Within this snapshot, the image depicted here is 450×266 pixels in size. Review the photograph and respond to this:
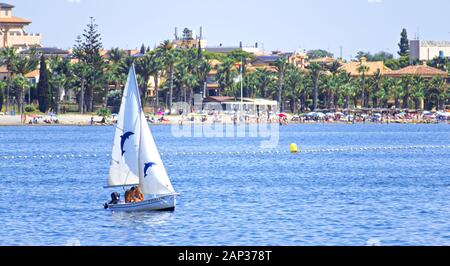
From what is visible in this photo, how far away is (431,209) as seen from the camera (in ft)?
182

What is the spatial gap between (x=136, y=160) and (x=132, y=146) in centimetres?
69

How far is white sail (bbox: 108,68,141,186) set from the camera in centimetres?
5347

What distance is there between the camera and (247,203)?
5941 cm

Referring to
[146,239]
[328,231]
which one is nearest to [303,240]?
[328,231]

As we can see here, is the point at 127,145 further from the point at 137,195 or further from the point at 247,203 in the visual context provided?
the point at 247,203

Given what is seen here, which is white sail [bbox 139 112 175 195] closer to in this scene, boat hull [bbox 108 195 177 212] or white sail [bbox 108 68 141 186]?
boat hull [bbox 108 195 177 212]

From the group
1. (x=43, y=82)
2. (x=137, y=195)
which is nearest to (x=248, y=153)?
(x=137, y=195)

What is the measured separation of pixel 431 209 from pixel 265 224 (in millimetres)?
11073

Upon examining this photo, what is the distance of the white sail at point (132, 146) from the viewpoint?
173 ft

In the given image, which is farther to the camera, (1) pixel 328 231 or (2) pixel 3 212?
(2) pixel 3 212

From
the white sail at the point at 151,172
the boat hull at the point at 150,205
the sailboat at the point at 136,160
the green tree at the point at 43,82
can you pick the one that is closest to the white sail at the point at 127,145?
the sailboat at the point at 136,160

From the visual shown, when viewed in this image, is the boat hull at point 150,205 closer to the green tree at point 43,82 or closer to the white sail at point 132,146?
the white sail at point 132,146

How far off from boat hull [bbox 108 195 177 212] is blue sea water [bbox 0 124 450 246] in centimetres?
57
